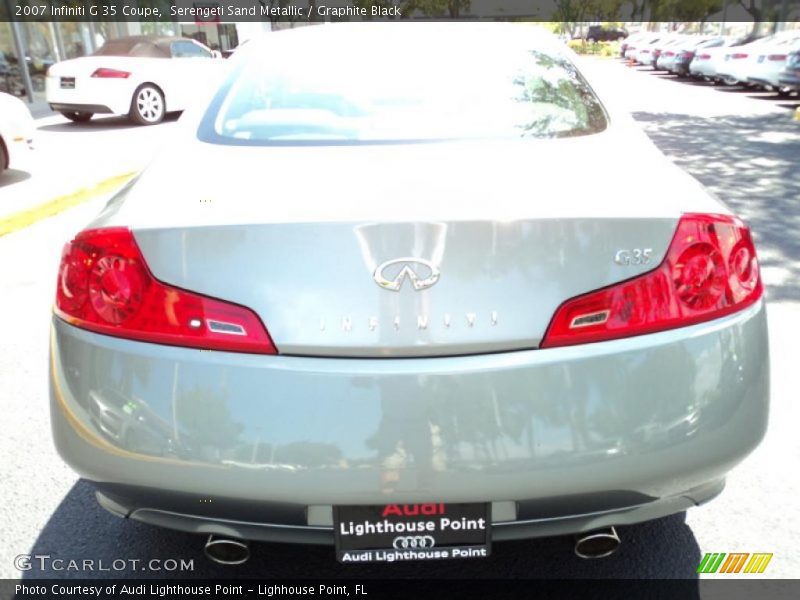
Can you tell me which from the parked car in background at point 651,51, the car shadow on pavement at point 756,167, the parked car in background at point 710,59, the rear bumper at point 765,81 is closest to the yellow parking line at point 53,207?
the car shadow on pavement at point 756,167

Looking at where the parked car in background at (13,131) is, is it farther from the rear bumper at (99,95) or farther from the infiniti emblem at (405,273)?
the infiniti emblem at (405,273)

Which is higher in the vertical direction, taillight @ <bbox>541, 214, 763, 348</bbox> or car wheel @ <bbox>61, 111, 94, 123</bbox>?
taillight @ <bbox>541, 214, 763, 348</bbox>

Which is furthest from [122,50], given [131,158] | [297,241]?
[297,241]

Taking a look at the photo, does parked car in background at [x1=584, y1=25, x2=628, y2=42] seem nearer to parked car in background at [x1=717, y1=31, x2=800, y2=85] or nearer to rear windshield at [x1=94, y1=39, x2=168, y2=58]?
parked car in background at [x1=717, y1=31, x2=800, y2=85]

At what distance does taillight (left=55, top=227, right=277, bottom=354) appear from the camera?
153cm

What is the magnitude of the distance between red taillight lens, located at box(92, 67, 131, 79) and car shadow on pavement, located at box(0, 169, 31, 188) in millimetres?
4233

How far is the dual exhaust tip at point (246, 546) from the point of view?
1741mm

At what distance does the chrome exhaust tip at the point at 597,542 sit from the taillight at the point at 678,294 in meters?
0.52

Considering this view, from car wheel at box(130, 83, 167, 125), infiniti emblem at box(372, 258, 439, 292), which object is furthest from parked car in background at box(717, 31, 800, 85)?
infiniti emblem at box(372, 258, 439, 292)

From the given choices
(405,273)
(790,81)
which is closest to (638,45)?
(790,81)

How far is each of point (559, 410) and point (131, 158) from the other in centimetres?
910

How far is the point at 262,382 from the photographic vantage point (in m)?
1.49

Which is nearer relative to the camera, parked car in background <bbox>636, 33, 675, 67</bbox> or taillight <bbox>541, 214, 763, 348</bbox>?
taillight <bbox>541, 214, 763, 348</bbox>

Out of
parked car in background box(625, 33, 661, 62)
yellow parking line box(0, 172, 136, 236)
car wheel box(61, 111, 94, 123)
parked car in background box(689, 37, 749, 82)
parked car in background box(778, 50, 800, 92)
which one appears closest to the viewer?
yellow parking line box(0, 172, 136, 236)
